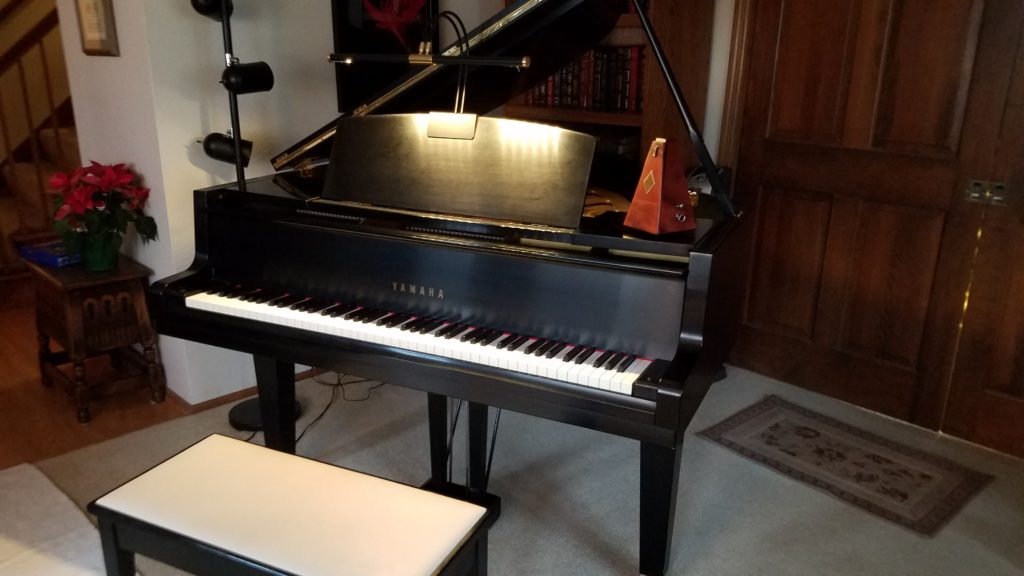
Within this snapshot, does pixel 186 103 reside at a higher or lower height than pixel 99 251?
higher

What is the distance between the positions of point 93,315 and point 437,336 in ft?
5.47

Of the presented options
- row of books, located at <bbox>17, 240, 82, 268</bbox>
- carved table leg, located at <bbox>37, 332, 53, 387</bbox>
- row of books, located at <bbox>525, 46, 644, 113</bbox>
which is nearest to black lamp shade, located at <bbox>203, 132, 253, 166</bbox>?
row of books, located at <bbox>17, 240, 82, 268</bbox>

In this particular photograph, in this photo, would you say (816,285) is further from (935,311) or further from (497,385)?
(497,385)

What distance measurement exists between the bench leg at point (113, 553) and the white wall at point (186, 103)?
53.6 inches

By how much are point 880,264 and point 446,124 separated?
1.88 meters

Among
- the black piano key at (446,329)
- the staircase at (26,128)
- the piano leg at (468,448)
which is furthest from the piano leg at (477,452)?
the staircase at (26,128)

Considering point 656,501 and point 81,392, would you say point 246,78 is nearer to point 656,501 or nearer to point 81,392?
point 81,392

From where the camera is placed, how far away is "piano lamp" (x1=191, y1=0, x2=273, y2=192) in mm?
2316

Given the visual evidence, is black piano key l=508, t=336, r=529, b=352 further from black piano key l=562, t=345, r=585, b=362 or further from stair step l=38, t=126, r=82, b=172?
stair step l=38, t=126, r=82, b=172

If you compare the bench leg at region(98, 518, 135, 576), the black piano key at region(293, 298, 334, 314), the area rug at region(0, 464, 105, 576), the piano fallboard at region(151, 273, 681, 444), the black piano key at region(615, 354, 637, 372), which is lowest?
the area rug at region(0, 464, 105, 576)

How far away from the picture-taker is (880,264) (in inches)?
109

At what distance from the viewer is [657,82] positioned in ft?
9.47

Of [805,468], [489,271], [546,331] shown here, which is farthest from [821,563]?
[489,271]

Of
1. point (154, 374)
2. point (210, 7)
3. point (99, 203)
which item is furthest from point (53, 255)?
point (210, 7)
